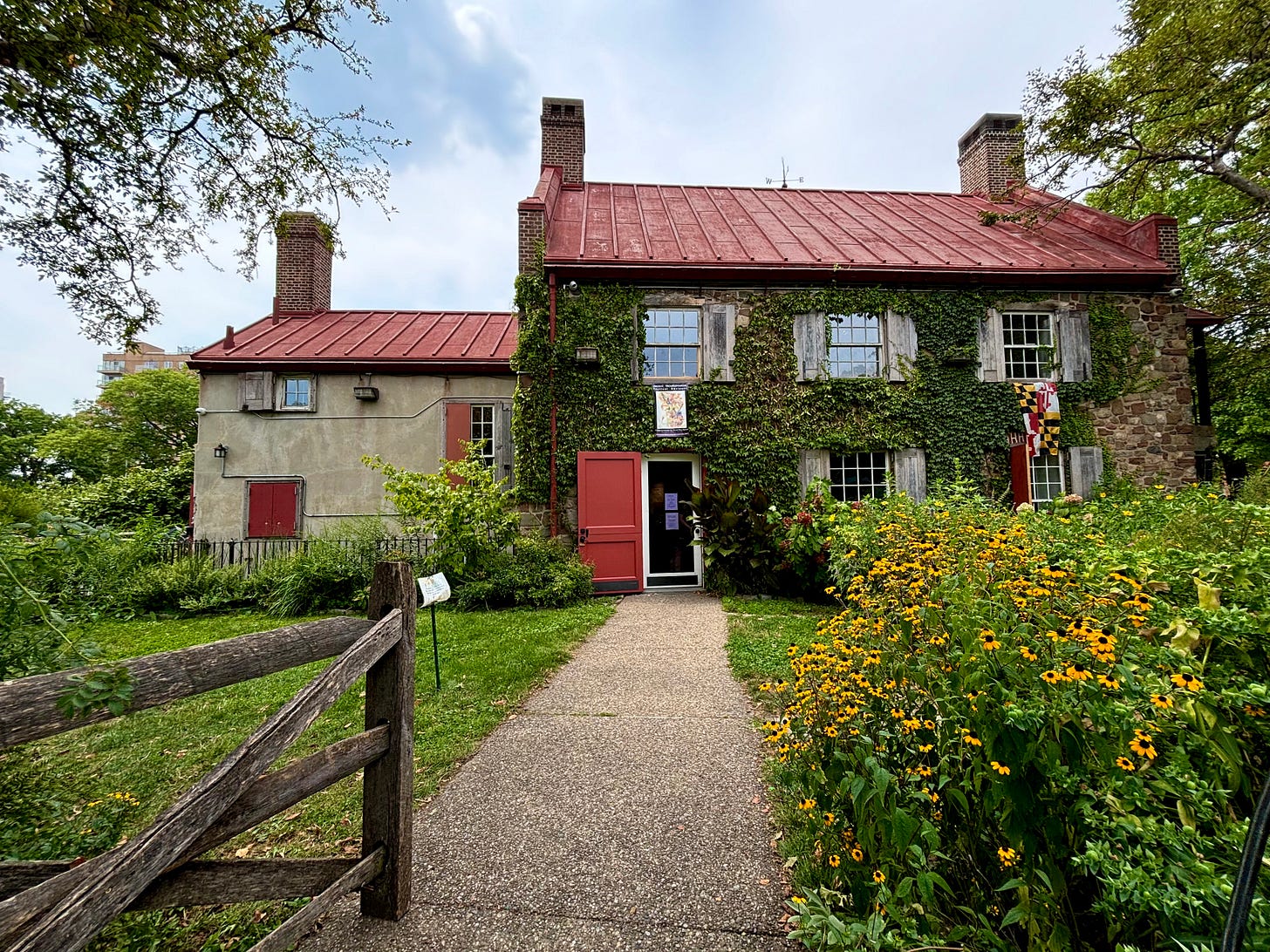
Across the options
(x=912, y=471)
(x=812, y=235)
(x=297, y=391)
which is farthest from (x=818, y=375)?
(x=297, y=391)

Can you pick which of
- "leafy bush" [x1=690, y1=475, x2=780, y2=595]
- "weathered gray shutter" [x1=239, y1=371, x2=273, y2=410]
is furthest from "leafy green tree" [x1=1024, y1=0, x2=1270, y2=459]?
"weathered gray shutter" [x1=239, y1=371, x2=273, y2=410]

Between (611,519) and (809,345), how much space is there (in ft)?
15.7

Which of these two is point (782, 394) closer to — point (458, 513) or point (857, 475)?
point (857, 475)

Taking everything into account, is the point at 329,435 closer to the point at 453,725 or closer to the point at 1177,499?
the point at 453,725

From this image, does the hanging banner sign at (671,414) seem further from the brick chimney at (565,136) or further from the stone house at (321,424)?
the brick chimney at (565,136)

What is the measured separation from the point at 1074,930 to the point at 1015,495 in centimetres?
996

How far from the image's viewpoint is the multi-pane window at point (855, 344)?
10.1 meters

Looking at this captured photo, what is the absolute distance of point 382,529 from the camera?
9.77 metres

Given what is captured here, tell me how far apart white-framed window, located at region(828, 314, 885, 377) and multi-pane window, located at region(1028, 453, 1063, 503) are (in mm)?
3419

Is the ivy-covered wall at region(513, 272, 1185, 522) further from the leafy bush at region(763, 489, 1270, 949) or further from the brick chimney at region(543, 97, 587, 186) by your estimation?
the leafy bush at region(763, 489, 1270, 949)

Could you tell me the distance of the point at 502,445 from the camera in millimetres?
12297

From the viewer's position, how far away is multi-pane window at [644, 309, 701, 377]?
32.4 ft

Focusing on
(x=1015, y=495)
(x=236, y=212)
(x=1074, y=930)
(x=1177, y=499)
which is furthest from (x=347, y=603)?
(x=1015, y=495)

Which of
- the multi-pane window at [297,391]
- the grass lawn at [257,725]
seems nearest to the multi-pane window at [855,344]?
the grass lawn at [257,725]
